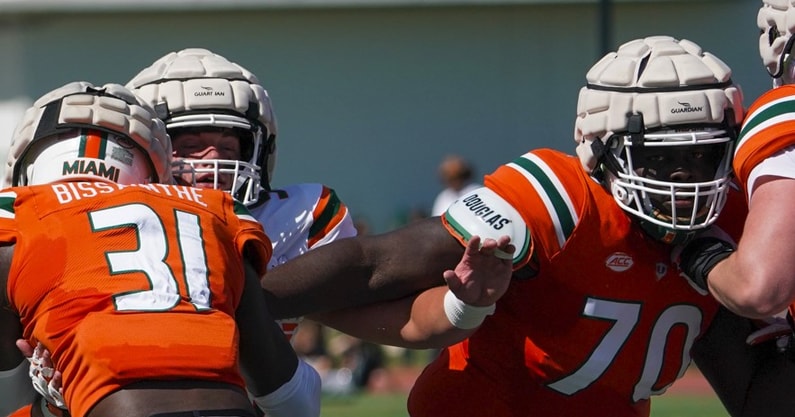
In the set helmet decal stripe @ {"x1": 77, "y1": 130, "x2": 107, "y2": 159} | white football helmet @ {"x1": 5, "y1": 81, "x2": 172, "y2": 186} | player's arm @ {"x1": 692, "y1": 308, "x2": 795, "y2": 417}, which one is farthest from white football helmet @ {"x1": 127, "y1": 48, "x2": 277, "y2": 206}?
player's arm @ {"x1": 692, "y1": 308, "x2": 795, "y2": 417}

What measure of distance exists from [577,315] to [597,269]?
130mm

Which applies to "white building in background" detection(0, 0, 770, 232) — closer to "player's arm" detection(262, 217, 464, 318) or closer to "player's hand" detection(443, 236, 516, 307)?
"player's arm" detection(262, 217, 464, 318)

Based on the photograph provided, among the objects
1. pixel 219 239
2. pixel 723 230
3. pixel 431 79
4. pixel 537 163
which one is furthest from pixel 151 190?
pixel 431 79

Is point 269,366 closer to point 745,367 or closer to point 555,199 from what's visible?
point 555,199

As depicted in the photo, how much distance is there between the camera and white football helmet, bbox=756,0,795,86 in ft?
11.3

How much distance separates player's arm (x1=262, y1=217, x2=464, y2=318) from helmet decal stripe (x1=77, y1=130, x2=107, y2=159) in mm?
635

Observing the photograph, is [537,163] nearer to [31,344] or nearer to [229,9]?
[31,344]

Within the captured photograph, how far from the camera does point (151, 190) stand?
282 centimetres

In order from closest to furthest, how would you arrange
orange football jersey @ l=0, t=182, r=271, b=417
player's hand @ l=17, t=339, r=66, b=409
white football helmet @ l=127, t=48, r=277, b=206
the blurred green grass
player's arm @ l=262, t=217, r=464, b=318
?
orange football jersey @ l=0, t=182, r=271, b=417
player's hand @ l=17, t=339, r=66, b=409
player's arm @ l=262, t=217, r=464, b=318
white football helmet @ l=127, t=48, r=277, b=206
the blurred green grass

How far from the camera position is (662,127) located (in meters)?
3.36

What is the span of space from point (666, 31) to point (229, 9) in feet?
16.5

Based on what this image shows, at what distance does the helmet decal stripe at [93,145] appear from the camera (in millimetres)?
3008

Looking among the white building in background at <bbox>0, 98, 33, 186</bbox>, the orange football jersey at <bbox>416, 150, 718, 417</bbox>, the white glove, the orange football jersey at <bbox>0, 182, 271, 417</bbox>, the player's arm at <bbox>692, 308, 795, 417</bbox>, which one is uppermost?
the orange football jersey at <bbox>0, 182, 271, 417</bbox>

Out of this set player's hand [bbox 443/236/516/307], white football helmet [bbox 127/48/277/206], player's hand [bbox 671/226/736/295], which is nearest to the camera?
player's hand [bbox 443/236/516/307]
